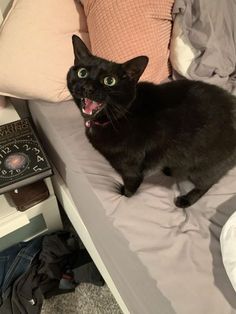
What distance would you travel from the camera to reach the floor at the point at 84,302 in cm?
112

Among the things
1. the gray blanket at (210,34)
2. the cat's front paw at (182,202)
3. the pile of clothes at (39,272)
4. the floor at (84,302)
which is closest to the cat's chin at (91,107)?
the cat's front paw at (182,202)

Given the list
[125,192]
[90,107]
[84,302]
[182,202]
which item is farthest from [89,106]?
[84,302]

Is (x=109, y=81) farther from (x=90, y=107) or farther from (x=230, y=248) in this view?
(x=230, y=248)

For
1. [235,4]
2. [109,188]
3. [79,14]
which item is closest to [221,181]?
[109,188]

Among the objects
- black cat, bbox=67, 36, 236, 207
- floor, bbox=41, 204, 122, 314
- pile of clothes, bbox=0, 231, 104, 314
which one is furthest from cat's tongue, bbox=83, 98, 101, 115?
floor, bbox=41, 204, 122, 314

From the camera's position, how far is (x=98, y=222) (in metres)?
0.83

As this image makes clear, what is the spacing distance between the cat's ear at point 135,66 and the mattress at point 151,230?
286 millimetres

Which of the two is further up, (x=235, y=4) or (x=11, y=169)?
(x=235, y=4)

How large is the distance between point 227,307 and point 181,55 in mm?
786

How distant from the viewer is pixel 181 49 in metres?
1.03

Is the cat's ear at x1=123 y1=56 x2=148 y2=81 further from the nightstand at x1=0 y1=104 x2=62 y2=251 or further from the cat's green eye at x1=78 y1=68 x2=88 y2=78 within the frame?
the nightstand at x1=0 y1=104 x2=62 y2=251

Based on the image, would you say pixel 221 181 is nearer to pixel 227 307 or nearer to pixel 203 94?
pixel 203 94

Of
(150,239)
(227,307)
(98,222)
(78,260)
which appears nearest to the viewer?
(227,307)

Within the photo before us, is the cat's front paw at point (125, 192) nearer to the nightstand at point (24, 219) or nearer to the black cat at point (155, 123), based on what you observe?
the black cat at point (155, 123)
